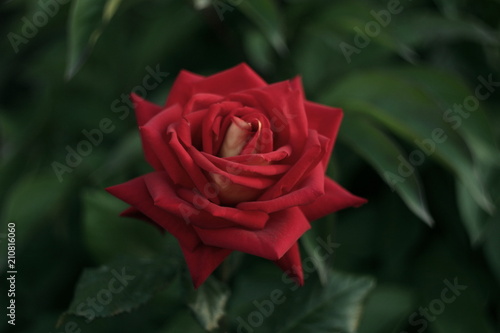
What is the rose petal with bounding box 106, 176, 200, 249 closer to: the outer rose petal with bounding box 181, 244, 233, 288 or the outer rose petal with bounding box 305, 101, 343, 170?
the outer rose petal with bounding box 181, 244, 233, 288

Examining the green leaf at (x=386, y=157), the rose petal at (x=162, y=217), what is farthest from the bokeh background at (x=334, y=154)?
the rose petal at (x=162, y=217)

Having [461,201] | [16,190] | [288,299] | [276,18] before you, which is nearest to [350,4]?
[276,18]

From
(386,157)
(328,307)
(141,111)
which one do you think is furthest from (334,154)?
(141,111)

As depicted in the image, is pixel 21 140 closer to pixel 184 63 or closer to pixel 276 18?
pixel 184 63

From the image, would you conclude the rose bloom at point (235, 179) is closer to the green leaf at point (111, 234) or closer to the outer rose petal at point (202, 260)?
the outer rose petal at point (202, 260)

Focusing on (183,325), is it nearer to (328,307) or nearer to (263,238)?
(328,307)
